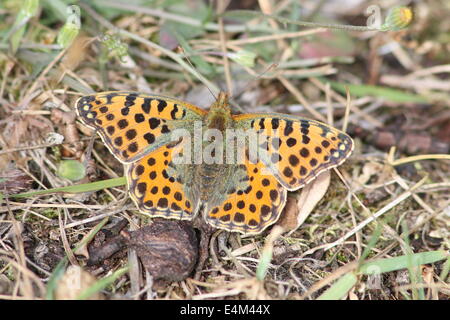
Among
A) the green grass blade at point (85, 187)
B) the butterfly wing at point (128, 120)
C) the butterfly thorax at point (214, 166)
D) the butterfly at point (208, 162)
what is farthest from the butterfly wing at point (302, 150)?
the green grass blade at point (85, 187)

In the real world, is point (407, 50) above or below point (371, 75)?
above

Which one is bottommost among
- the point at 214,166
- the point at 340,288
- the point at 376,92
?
the point at 340,288

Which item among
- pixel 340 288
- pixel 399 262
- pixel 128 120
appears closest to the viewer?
pixel 340 288

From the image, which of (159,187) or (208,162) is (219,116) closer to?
(208,162)

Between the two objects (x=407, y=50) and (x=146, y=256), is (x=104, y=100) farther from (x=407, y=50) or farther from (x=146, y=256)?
(x=407, y=50)

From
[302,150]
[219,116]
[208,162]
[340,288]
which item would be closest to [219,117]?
[219,116]

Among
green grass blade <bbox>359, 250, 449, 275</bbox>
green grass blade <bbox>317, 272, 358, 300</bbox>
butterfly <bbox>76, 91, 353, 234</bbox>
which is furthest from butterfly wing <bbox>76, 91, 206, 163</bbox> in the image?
green grass blade <bbox>359, 250, 449, 275</bbox>

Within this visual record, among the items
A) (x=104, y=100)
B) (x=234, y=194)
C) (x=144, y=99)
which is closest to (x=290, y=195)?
(x=234, y=194)
